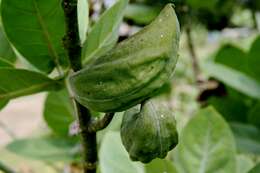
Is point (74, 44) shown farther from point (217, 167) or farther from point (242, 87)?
point (242, 87)

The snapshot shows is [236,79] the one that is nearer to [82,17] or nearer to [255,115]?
[255,115]

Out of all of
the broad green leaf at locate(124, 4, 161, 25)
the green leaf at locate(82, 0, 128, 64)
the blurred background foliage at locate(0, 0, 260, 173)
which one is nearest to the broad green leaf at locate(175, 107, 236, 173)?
the blurred background foliage at locate(0, 0, 260, 173)

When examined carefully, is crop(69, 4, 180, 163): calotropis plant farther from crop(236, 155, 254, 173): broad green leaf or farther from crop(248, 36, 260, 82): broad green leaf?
crop(248, 36, 260, 82): broad green leaf

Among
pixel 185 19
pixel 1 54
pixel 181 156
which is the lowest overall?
pixel 185 19

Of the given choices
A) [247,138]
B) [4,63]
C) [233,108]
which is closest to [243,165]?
[247,138]

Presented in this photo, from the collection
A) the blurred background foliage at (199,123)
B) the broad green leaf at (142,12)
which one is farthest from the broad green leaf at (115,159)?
the broad green leaf at (142,12)

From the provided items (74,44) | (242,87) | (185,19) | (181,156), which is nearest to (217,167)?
(181,156)
